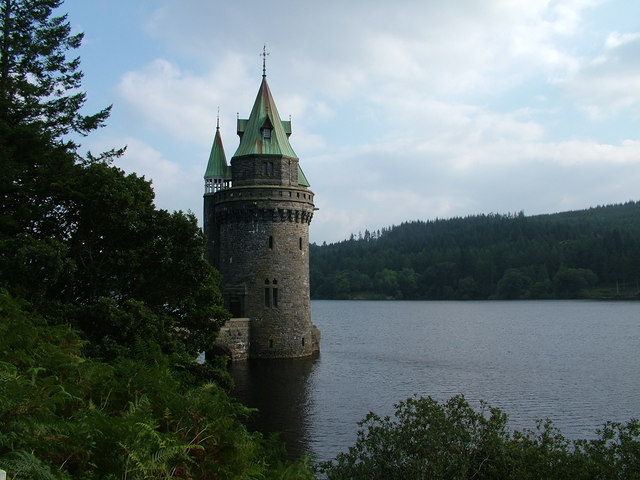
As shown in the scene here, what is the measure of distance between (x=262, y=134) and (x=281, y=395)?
A: 70.2ft

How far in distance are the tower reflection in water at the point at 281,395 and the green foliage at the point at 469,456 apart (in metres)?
8.64

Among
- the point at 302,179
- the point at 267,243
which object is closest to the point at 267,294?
the point at 267,243

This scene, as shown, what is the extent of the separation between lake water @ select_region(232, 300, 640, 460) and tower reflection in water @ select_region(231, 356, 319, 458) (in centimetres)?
5

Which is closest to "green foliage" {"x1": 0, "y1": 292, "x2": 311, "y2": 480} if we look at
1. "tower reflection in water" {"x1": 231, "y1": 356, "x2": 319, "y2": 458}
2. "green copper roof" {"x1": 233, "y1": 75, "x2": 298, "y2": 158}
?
"tower reflection in water" {"x1": 231, "y1": 356, "x2": 319, "y2": 458}

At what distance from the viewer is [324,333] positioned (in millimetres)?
75250

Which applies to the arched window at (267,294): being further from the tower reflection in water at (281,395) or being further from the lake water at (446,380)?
the lake water at (446,380)

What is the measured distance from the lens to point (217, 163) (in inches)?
2142

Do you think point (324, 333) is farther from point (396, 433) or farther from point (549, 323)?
point (396, 433)

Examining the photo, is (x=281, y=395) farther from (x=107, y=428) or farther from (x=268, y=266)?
(x=107, y=428)

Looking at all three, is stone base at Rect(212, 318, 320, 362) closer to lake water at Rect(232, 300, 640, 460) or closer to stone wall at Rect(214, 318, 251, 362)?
stone wall at Rect(214, 318, 251, 362)

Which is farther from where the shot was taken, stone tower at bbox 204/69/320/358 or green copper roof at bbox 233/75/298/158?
green copper roof at bbox 233/75/298/158

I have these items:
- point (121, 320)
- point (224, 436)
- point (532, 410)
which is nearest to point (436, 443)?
point (224, 436)

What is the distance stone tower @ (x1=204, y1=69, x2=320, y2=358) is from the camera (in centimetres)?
4594

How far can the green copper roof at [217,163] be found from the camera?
54.0m
